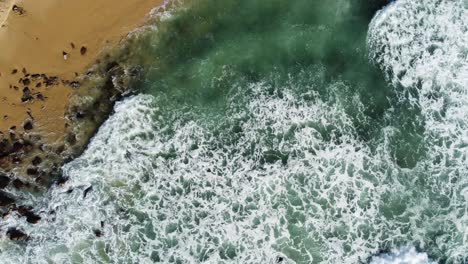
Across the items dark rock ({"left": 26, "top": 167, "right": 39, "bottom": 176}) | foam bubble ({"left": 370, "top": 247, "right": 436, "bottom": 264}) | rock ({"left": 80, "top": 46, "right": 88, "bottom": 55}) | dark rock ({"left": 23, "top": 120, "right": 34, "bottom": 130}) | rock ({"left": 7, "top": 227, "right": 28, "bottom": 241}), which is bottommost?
foam bubble ({"left": 370, "top": 247, "right": 436, "bottom": 264})

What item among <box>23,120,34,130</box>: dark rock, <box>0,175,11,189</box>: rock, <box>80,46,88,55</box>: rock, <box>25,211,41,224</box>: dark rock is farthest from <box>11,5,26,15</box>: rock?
<box>25,211,41,224</box>: dark rock

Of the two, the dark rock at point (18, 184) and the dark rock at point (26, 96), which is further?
the dark rock at point (18, 184)

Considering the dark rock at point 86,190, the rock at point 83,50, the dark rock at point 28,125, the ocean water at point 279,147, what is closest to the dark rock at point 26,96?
the dark rock at point 28,125

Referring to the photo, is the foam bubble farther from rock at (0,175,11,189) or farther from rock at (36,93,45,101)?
rock at (0,175,11,189)

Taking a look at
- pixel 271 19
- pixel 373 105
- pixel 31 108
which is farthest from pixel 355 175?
pixel 31 108

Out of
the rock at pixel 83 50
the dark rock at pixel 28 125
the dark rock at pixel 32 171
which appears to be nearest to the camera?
the rock at pixel 83 50

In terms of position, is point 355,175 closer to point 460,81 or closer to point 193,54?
point 460,81

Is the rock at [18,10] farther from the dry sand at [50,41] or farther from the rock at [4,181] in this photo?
the rock at [4,181]

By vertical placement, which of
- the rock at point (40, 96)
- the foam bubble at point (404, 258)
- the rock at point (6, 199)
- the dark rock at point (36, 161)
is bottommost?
the foam bubble at point (404, 258)
